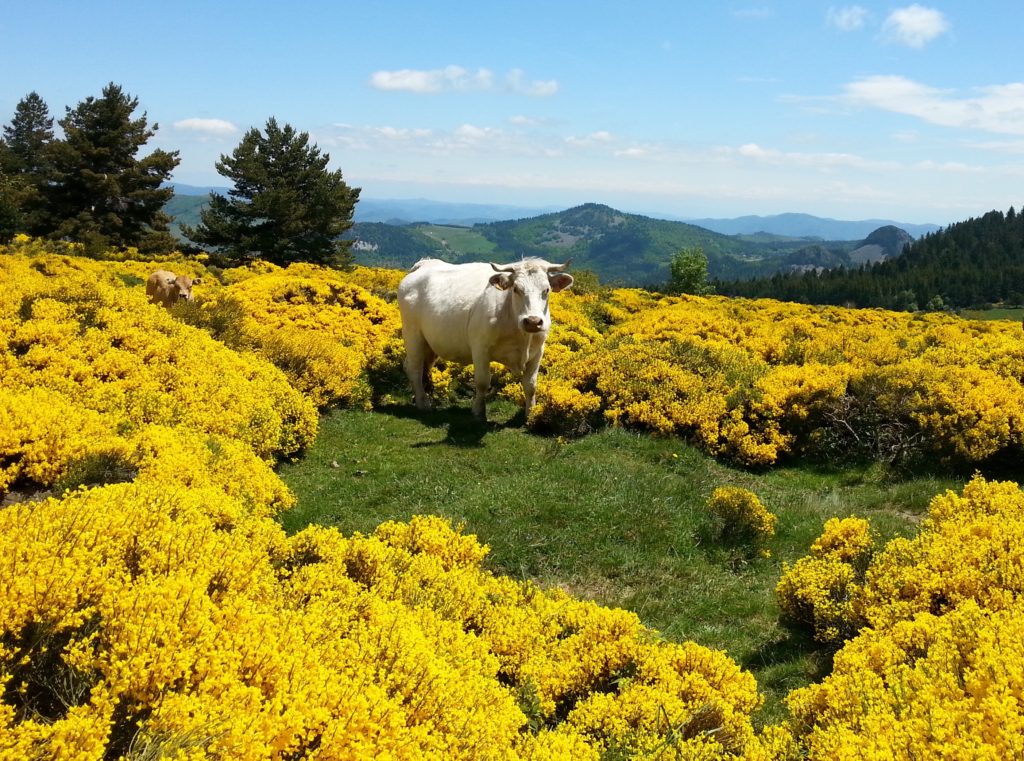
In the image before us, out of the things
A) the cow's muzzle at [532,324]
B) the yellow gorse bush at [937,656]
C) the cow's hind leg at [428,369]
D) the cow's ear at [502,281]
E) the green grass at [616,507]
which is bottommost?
the green grass at [616,507]

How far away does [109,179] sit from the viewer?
43188 millimetres

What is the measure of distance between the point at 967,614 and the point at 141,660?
16.9ft

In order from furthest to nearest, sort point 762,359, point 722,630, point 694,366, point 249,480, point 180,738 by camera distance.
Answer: point 762,359 < point 694,366 < point 249,480 < point 722,630 < point 180,738

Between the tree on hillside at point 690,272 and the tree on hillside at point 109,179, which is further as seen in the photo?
the tree on hillside at point 690,272

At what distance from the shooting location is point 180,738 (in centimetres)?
266

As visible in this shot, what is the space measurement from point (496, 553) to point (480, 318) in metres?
6.08

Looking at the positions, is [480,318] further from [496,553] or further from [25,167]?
[25,167]

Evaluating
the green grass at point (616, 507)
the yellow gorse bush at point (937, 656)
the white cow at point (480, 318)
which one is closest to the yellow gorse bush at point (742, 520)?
the green grass at point (616, 507)

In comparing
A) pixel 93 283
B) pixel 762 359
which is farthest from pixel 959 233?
pixel 93 283

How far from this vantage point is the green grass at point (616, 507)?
6.75m

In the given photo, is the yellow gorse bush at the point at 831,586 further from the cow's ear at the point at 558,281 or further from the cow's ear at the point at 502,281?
the cow's ear at the point at 558,281

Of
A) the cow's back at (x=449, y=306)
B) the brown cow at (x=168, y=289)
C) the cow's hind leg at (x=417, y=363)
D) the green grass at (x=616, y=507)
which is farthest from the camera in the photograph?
the brown cow at (x=168, y=289)

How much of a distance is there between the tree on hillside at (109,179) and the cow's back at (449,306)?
36530 mm

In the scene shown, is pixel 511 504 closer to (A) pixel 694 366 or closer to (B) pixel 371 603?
(B) pixel 371 603
